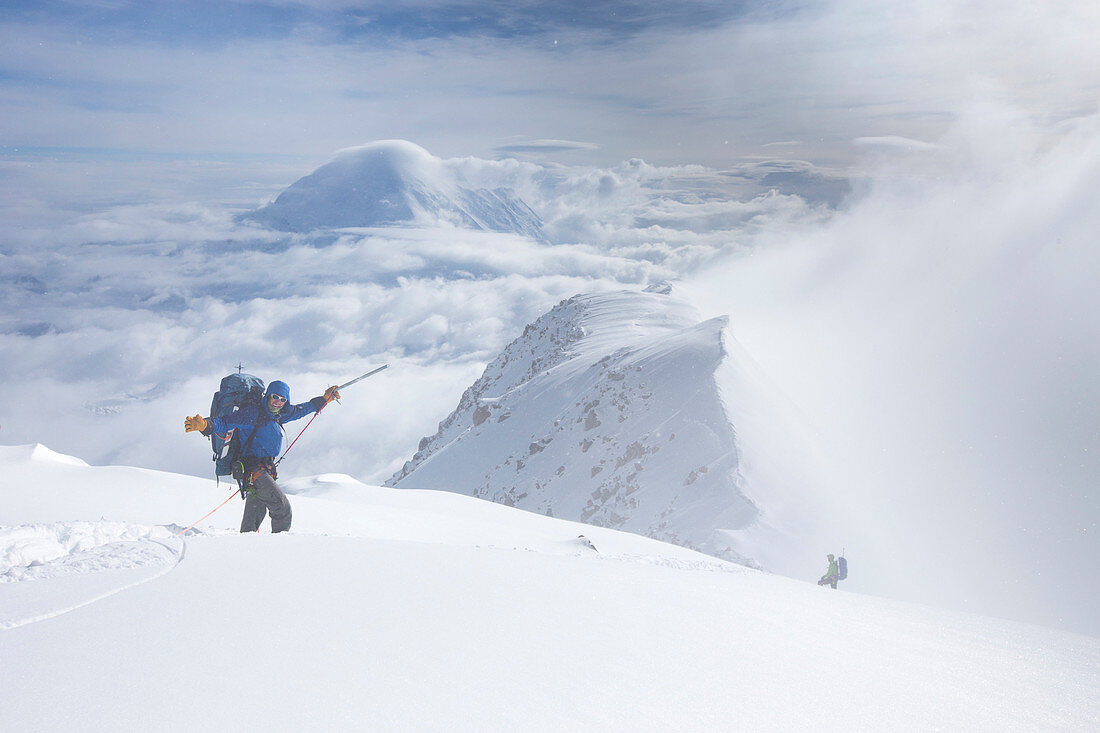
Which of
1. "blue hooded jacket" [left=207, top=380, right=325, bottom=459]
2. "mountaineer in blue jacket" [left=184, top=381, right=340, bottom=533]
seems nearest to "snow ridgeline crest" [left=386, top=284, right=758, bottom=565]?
"mountaineer in blue jacket" [left=184, top=381, right=340, bottom=533]

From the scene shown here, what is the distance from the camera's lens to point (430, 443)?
94.1m

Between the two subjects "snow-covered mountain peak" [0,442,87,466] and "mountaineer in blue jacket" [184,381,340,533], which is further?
"snow-covered mountain peak" [0,442,87,466]

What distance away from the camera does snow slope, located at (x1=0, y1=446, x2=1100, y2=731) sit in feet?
9.61

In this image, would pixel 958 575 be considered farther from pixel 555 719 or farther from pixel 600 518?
pixel 555 719

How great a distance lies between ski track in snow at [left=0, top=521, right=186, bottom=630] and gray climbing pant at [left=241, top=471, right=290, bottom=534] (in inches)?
78.6

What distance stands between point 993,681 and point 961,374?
75.7 metres

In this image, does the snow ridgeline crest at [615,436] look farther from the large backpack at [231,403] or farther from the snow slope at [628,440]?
the large backpack at [231,403]

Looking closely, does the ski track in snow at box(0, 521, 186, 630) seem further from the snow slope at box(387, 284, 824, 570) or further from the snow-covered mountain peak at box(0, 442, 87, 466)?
the snow slope at box(387, 284, 824, 570)

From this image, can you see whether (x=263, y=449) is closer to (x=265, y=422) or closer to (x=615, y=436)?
(x=265, y=422)

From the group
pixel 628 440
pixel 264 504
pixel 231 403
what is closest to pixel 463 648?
pixel 264 504

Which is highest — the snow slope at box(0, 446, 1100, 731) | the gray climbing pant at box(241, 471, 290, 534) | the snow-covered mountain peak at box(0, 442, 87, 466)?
the snow slope at box(0, 446, 1100, 731)

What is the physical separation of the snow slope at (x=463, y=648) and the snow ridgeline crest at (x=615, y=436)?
26.1 metres

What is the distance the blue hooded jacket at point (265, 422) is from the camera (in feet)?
29.3

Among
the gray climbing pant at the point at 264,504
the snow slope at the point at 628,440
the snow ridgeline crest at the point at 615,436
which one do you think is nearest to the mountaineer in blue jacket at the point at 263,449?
the gray climbing pant at the point at 264,504
